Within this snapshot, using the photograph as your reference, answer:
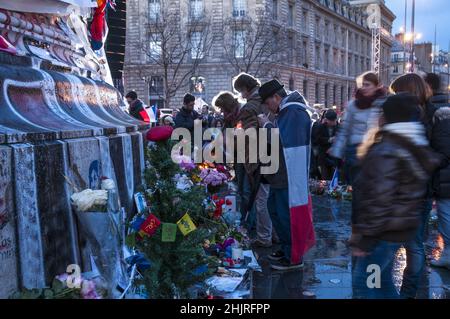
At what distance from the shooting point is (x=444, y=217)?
5070 mm

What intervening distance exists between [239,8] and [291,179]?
4566cm

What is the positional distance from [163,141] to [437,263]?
3.15 metres

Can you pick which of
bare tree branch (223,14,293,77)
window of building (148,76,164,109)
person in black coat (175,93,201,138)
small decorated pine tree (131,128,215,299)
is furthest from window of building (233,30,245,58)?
small decorated pine tree (131,128,215,299)

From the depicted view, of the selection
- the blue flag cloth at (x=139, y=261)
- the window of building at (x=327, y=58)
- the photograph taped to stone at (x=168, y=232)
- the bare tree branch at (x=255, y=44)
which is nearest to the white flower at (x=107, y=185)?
the blue flag cloth at (x=139, y=261)

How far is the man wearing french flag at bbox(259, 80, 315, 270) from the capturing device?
5176mm

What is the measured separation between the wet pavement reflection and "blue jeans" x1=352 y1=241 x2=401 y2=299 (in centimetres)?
97

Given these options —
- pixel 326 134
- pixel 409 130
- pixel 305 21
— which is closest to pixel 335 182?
pixel 326 134

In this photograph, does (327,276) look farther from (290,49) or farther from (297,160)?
(290,49)

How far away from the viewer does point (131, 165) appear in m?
5.83

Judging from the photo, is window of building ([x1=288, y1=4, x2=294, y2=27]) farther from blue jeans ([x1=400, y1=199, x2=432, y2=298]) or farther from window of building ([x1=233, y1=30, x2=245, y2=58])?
blue jeans ([x1=400, y1=199, x2=432, y2=298])

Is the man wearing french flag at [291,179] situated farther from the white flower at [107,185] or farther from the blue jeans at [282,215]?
the white flower at [107,185]

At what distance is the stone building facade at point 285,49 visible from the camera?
47.9 meters
